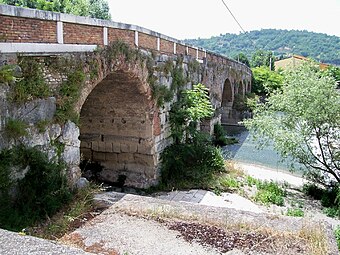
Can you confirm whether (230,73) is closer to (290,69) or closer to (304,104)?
(290,69)

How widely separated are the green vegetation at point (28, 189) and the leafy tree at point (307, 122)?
8.08 m

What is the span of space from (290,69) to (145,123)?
581cm

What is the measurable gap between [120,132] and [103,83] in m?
Answer: 1.66

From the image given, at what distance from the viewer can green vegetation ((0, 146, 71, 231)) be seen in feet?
15.5

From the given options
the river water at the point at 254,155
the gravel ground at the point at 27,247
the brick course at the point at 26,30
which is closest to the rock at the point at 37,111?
the brick course at the point at 26,30

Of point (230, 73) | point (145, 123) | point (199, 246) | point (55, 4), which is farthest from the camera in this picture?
point (55, 4)

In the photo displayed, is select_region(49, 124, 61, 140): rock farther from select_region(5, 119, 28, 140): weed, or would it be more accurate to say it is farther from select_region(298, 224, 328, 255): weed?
select_region(298, 224, 328, 255): weed

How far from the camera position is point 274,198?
35.0 ft

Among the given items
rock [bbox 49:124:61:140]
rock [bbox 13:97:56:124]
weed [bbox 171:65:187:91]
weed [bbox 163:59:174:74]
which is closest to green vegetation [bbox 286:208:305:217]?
weed [bbox 171:65:187:91]

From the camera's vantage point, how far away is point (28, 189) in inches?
203

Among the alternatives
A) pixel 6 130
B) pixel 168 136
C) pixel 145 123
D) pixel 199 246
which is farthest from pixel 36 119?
pixel 168 136

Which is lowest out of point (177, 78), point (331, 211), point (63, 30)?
point (331, 211)

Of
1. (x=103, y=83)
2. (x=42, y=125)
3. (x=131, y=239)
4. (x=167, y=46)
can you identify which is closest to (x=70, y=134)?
(x=42, y=125)

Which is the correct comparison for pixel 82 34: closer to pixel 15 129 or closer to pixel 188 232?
pixel 15 129
